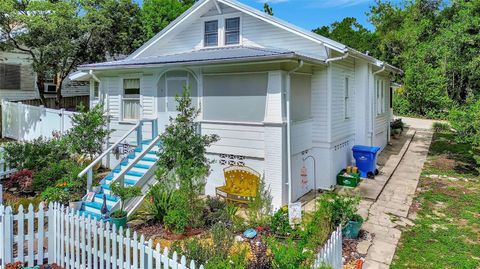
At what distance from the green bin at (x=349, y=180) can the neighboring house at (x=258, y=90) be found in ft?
1.92

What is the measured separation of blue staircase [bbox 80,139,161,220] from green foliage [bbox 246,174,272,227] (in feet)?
9.43

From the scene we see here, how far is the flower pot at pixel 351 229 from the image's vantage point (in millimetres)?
7070

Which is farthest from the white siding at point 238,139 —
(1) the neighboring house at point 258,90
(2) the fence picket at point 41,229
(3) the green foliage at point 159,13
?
(3) the green foliage at point 159,13

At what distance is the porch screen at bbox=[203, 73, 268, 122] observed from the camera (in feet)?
31.5

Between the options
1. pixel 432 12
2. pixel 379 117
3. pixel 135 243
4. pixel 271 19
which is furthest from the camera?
pixel 432 12

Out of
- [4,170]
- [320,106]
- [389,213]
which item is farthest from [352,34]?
[4,170]

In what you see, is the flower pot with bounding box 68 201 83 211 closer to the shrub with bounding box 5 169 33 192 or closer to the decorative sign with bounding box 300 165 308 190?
the shrub with bounding box 5 169 33 192

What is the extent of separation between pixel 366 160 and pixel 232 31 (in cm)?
658

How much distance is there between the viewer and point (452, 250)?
269 inches

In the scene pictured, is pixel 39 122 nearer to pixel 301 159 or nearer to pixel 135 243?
pixel 301 159

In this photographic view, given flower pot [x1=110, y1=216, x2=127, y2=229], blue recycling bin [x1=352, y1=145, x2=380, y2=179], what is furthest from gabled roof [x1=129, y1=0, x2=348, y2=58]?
flower pot [x1=110, y1=216, x2=127, y2=229]

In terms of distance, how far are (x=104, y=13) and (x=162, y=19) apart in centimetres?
1020

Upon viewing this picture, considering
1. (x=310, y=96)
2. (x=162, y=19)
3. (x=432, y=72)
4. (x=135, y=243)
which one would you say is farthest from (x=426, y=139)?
(x=162, y=19)

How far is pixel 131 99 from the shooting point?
12.6 m
